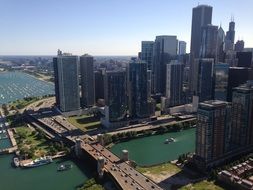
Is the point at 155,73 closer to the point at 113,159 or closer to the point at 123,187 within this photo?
the point at 113,159

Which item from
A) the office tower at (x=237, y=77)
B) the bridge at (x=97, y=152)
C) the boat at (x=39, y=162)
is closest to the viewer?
the bridge at (x=97, y=152)

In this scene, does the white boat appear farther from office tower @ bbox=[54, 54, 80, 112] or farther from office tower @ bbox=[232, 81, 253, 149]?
office tower @ bbox=[232, 81, 253, 149]

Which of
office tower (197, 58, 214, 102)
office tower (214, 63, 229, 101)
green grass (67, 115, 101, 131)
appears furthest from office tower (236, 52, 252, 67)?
green grass (67, 115, 101, 131)

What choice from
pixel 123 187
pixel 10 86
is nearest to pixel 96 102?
pixel 123 187

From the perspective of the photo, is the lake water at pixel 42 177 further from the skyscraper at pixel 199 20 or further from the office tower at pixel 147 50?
the skyscraper at pixel 199 20

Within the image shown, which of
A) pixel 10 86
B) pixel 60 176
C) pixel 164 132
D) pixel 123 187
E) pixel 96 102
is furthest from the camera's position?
pixel 10 86

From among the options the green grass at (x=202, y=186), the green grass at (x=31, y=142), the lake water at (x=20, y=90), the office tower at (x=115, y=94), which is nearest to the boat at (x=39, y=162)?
the green grass at (x=31, y=142)

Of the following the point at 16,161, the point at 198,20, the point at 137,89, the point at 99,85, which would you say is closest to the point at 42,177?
the point at 16,161
